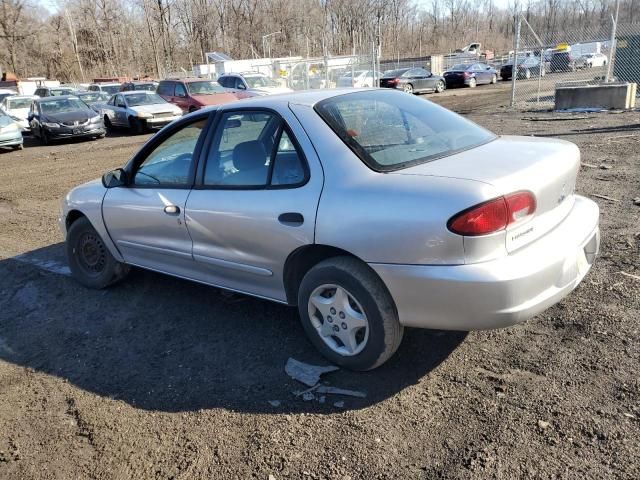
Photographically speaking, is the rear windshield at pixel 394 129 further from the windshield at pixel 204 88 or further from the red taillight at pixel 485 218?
the windshield at pixel 204 88

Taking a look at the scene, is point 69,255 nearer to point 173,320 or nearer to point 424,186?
point 173,320

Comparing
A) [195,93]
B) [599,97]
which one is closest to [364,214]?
[599,97]

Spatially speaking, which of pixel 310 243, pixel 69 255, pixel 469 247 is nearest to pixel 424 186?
pixel 469 247

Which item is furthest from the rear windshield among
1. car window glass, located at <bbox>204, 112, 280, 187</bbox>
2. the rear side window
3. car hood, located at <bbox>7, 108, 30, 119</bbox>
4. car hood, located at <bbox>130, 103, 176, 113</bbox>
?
car hood, located at <bbox>7, 108, 30, 119</bbox>

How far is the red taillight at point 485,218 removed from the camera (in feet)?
8.49

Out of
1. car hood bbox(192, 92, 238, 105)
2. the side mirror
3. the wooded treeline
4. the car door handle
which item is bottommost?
car hood bbox(192, 92, 238, 105)

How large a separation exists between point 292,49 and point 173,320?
234ft

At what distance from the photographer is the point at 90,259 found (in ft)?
16.2

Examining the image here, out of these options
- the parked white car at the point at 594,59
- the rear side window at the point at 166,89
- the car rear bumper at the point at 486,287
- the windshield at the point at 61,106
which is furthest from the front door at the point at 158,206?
the parked white car at the point at 594,59

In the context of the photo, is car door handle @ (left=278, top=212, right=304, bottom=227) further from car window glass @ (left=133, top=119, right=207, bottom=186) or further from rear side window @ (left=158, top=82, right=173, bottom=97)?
rear side window @ (left=158, top=82, right=173, bottom=97)

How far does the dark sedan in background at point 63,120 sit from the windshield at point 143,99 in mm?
1648

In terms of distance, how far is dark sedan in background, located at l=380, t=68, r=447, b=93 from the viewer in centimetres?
2994

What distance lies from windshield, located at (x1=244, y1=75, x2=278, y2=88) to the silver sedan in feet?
63.4

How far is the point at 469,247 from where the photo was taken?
8.60 feet
